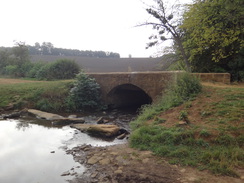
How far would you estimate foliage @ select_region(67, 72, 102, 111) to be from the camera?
44.9 feet

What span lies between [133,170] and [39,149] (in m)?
3.63

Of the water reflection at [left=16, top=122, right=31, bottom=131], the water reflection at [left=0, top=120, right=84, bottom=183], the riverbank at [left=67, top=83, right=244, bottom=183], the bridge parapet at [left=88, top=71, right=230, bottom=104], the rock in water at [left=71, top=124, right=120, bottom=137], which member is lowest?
the water reflection at [left=16, top=122, right=31, bottom=131]

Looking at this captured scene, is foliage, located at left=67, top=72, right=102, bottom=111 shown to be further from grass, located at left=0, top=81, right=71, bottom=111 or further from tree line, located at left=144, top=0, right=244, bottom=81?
tree line, located at left=144, top=0, right=244, bottom=81

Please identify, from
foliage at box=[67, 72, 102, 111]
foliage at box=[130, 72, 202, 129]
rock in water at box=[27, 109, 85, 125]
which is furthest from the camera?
foliage at box=[67, 72, 102, 111]

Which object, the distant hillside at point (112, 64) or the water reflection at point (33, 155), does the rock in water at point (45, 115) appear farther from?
the distant hillside at point (112, 64)

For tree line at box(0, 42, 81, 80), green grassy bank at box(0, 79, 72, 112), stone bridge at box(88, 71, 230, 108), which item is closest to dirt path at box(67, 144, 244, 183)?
stone bridge at box(88, 71, 230, 108)

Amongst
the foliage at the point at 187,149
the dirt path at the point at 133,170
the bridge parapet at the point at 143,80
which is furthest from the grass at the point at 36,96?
the foliage at the point at 187,149

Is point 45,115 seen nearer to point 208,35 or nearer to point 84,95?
point 84,95

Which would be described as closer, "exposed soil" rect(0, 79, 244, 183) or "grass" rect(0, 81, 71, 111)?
"exposed soil" rect(0, 79, 244, 183)

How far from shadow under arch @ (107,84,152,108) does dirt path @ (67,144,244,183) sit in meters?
9.12

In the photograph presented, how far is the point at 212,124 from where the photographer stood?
6.12m

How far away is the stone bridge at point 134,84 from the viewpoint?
1031cm

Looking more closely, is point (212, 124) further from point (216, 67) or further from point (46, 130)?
point (216, 67)

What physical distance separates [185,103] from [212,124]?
6.57 feet
